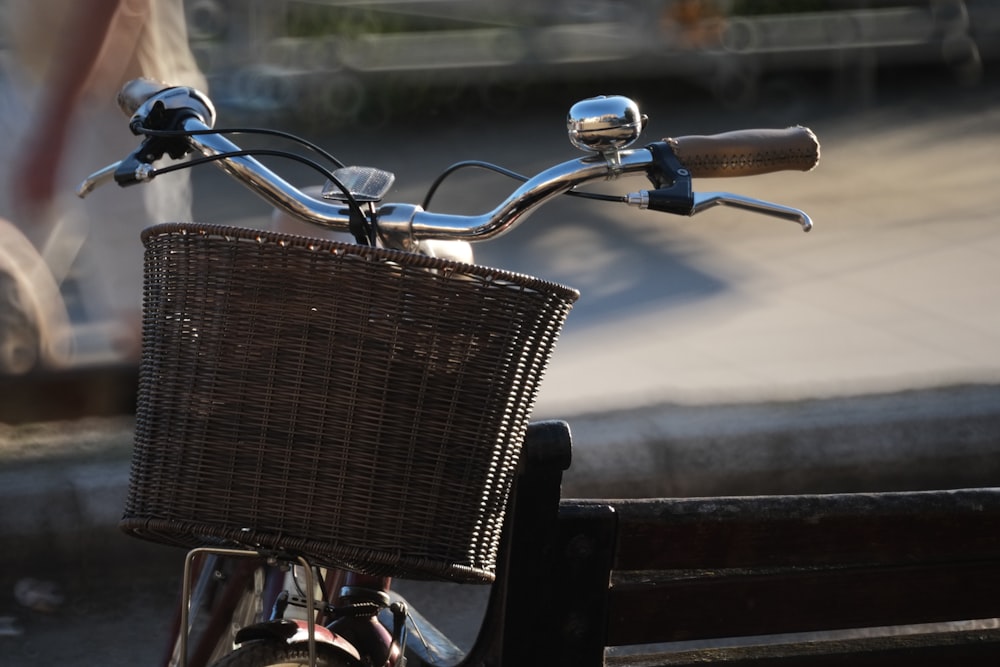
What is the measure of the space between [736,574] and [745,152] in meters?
0.62

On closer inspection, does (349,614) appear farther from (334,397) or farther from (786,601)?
(786,601)

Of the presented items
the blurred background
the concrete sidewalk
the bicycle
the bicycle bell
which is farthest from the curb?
the blurred background

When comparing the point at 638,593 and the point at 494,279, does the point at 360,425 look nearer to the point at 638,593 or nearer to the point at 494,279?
the point at 494,279

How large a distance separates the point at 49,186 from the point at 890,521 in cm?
347

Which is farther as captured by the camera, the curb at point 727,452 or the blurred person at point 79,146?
the blurred person at point 79,146

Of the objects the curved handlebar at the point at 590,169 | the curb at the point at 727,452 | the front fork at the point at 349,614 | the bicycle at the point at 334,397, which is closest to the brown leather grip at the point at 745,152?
the curved handlebar at the point at 590,169

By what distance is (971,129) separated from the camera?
367 inches

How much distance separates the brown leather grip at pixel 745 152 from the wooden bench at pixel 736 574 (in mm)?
476

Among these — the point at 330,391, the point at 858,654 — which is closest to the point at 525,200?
the point at 330,391

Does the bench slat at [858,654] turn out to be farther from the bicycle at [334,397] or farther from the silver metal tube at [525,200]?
the silver metal tube at [525,200]

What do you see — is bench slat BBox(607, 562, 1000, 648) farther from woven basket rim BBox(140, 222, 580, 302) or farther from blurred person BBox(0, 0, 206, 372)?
blurred person BBox(0, 0, 206, 372)

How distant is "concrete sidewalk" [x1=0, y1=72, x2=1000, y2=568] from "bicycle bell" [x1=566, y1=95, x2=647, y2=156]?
7.52ft

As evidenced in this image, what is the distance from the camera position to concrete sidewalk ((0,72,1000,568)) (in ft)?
14.0

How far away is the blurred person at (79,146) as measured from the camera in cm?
438
